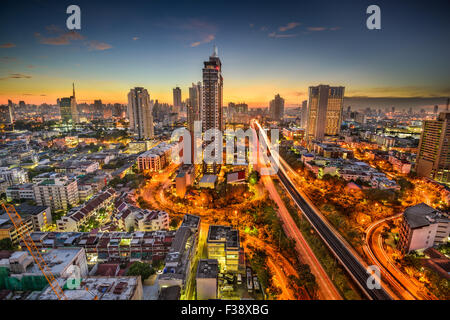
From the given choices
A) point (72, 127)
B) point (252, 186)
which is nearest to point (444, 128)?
point (252, 186)

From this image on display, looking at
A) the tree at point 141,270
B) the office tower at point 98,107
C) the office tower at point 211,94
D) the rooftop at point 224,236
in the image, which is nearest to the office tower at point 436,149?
the office tower at point 211,94

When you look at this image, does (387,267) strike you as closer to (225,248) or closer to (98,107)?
(225,248)

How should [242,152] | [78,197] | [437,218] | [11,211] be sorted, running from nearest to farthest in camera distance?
[437,218] → [11,211] → [78,197] → [242,152]

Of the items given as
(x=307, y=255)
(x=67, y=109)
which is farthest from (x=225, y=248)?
(x=67, y=109)

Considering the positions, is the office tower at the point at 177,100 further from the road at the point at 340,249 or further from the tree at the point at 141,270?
the tree at the point at 141,270

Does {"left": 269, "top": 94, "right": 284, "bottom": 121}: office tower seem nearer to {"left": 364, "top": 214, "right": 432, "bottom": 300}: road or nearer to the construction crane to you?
{"left": 364, "top": 214, "right": 432, "bottom": 300}: road

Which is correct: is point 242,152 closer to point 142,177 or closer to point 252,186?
point 252,186
